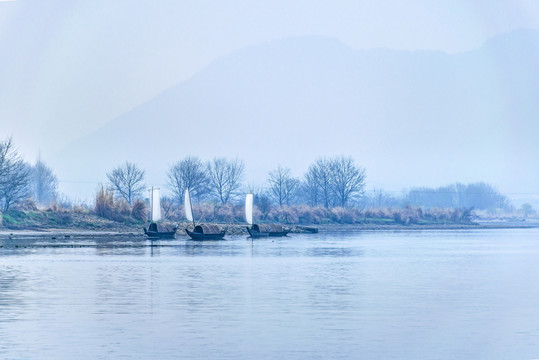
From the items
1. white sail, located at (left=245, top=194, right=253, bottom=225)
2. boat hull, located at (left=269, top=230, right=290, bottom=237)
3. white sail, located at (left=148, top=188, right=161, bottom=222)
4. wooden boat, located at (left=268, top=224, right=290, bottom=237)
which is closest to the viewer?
white sail, located at (left=148, top=188, right=161, bottom=222)

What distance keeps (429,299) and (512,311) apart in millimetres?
4517

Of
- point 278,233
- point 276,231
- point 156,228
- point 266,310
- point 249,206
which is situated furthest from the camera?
point 249,206

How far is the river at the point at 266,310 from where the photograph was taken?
2480 centimetres

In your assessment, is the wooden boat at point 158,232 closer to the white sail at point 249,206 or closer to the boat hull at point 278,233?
the boat hull at point 278,233

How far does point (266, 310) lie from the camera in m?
32.9

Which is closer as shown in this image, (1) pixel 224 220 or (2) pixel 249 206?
(2) pixel 249 206

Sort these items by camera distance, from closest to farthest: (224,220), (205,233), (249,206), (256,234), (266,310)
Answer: (266,310) → (205,233) → (256,234) → (249,206) → (224,220)

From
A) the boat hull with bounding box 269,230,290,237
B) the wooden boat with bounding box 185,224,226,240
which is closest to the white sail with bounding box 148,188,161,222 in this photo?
the wooden boat with bounding box 185,224,226,240

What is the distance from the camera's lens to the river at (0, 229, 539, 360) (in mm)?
24797

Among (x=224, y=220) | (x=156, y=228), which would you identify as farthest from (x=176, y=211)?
(x=156, y=228)

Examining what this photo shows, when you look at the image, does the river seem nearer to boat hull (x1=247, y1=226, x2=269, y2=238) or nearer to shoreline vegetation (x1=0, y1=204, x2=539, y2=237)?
boat hull (x1=247, y1=226, x2=269, y2=238)

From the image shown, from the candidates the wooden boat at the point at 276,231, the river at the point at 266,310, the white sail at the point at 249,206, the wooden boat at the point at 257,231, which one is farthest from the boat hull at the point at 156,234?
the river at the point at 266,310

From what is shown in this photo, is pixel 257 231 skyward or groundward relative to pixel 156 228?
groundward

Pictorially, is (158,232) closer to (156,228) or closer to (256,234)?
(156,228)
